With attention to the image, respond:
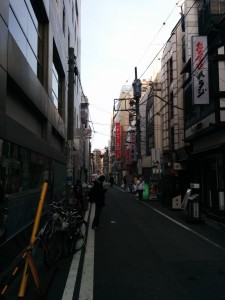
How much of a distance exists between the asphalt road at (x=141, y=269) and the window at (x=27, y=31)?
5.87 meters

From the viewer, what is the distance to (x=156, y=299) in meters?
5.85

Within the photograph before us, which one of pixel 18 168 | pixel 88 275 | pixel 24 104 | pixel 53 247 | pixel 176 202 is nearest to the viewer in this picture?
pixel 88 275

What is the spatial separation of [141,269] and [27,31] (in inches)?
327

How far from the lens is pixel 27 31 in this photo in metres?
12.5

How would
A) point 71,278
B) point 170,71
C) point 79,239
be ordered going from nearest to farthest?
point 71,278
point 79,239
point 170,71

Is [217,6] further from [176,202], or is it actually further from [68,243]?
[68,243]

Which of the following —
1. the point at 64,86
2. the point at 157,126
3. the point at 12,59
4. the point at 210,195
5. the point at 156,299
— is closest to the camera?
the point at 156,299

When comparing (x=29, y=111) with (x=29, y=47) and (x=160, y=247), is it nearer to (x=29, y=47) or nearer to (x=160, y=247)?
(x=29, y=47)

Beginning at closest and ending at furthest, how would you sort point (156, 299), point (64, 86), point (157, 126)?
point (156, 299), point (64, 86), point (157, 126)

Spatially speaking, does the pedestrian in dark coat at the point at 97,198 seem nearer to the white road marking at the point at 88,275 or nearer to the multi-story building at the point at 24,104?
the multi-story building at the point at 24,104

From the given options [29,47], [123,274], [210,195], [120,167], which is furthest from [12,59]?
[120,167]

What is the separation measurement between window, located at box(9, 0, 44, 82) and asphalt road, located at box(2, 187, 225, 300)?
587 centimetres

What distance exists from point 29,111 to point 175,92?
58.8 feet

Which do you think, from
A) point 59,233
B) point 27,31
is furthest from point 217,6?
point 59,233
